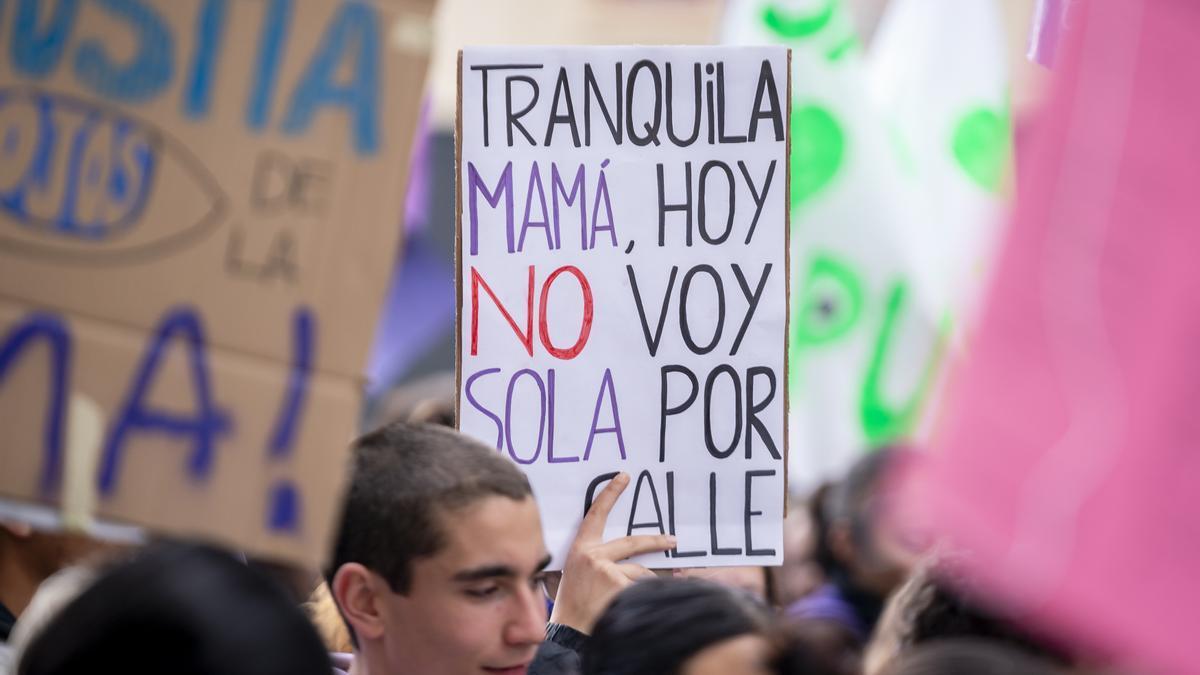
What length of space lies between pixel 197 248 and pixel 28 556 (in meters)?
1.56

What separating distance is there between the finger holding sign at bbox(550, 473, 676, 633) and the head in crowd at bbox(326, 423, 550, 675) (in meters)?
0.19

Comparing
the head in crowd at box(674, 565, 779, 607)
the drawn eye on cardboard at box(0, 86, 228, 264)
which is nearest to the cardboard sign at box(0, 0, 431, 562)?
the drawn eye on cardboard at box(0, 86, 228, 264)

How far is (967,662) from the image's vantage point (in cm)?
222

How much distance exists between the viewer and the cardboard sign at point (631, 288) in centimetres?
340

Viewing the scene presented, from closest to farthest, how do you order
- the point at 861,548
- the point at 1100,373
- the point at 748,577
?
1. the point at 1100,373
2. the point at 748,577
3. the point at 861,548

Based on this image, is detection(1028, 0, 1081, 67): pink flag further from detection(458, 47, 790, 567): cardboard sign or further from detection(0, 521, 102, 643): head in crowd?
detection(0, 521, 102, 643): head in crowd

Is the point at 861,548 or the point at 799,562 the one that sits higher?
the point at 861,548

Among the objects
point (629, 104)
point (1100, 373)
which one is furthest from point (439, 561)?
point (1100, 373)

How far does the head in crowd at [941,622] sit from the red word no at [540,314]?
82cm

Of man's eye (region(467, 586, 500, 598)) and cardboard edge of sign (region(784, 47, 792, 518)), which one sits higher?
cardboard edge of sign (region(784, 47, 792, 518))

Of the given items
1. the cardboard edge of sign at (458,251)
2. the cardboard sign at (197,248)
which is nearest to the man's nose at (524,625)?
the cardboard edge of sign at (458,251)

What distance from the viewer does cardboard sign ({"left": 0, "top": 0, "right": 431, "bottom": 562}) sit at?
208cm

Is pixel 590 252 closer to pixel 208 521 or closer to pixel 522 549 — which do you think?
pixel 522 549

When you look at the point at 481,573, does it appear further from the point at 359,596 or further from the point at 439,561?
the point at 359,596
